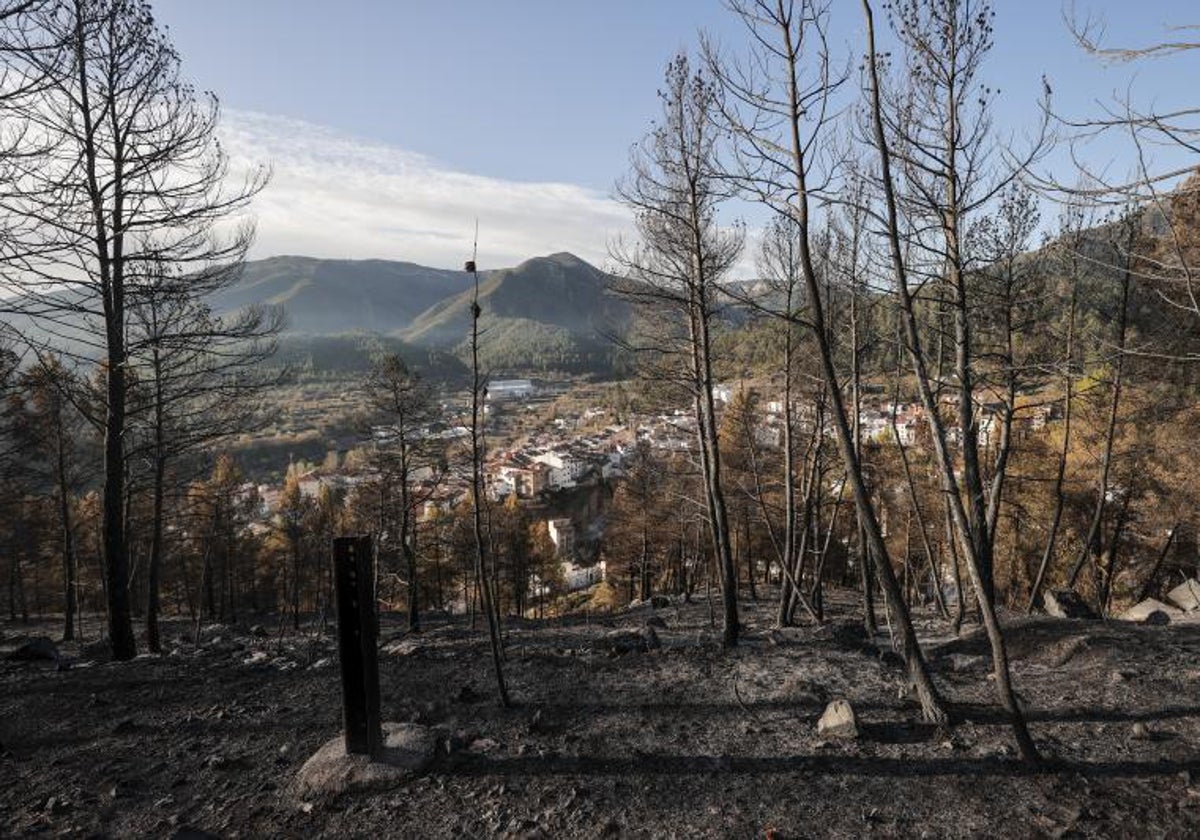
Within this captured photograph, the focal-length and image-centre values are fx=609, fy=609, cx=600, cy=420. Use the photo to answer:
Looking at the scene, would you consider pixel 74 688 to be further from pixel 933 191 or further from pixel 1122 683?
pixel 933 191

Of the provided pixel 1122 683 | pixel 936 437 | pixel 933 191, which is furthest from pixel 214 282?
pixel 1122 683

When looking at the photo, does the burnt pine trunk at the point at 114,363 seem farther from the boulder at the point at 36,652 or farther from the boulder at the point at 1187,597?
the boulder at the point at 1187,597

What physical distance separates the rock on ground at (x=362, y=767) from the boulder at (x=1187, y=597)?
16.0 m

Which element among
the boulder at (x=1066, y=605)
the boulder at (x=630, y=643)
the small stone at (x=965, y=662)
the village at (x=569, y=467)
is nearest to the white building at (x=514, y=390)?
the village at (x=569, y=467)

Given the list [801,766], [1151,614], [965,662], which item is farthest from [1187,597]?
[801,766]

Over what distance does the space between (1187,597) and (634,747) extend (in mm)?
15488

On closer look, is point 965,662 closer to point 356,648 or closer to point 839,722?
point 839,722

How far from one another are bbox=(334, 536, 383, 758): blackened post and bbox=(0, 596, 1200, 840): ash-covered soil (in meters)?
0.50

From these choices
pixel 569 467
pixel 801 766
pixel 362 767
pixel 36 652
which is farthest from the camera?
pixel 569 467

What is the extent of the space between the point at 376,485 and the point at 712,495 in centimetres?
1236

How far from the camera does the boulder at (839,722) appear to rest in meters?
4.94

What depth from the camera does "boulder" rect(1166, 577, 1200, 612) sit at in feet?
43.2

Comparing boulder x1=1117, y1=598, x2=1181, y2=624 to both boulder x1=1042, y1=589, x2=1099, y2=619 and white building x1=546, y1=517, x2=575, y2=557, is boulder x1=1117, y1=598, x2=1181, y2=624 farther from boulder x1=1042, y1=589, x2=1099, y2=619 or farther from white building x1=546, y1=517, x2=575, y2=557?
white building x1=546, y1=517, x2=575, y2=557

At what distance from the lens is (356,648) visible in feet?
15.2
